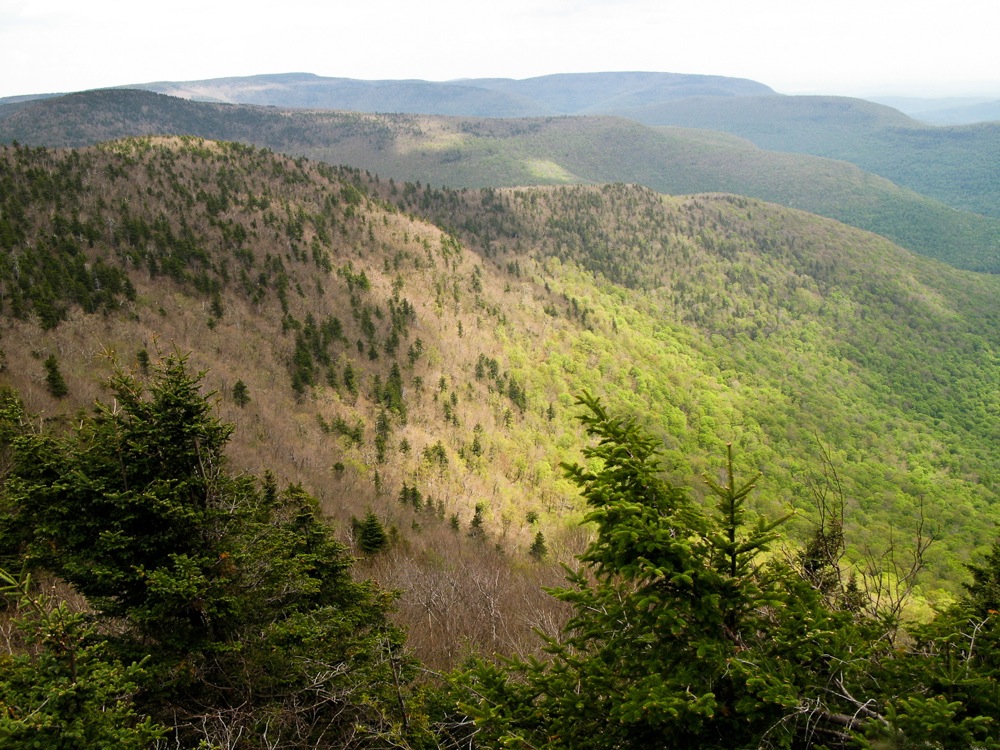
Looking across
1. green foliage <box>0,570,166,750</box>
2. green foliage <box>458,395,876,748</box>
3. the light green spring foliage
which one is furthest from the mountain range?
green foliage <box>0,570,166,750</box>

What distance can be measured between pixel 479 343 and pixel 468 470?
35511mm

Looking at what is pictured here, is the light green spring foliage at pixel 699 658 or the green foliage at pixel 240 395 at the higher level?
the light green spring foliage at pixel 699 658

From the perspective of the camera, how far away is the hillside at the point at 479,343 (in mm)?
57375

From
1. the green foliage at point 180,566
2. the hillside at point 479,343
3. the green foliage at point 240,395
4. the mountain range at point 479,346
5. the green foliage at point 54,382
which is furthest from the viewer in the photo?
the green foliage at point 240,395

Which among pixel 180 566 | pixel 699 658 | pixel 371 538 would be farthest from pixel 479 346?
pixel 699 658

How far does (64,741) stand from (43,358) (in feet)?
193

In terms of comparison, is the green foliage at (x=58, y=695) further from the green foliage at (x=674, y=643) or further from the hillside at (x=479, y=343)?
the hillside at (x=479, y=343)

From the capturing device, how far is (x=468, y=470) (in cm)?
8194

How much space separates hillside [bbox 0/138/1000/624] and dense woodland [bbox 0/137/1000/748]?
Result: 0.71 m

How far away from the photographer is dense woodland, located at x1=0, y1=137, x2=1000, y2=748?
19.2 ft

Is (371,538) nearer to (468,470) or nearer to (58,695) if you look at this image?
(58,695)

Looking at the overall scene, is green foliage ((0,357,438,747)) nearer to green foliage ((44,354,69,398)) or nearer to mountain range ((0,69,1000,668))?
mountain range ((0,69,1000,668))

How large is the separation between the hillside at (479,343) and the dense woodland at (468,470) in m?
0.71

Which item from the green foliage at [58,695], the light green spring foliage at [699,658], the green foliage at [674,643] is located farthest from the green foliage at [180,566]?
the light green spring foliage at [699,658]
